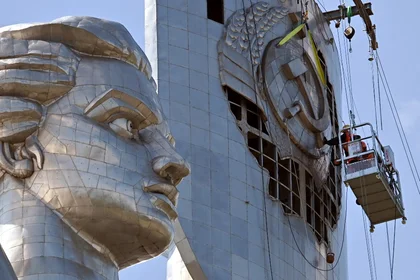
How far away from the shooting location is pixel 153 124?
20328 millimetres

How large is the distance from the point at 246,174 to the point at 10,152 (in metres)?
12.0

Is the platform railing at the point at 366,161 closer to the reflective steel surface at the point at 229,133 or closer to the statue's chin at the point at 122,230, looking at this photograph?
the reflective steel surface at the point at 229,133

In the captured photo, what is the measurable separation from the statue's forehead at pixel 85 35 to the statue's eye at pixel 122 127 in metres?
0.92

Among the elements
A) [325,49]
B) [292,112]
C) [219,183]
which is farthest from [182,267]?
[325,49]

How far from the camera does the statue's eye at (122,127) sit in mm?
19922

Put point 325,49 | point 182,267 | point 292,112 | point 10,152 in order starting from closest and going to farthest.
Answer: point 10,152, point 182,267, point 292,112, point 325,49

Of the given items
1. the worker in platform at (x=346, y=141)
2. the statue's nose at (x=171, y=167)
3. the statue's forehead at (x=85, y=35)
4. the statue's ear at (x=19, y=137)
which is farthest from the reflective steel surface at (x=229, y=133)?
the statue's ear at (x=19, y=137)

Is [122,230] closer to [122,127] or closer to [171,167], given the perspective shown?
[171,167]

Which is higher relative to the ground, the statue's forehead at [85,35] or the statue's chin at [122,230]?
the statue's forehead at [85,35]

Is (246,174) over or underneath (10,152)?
over

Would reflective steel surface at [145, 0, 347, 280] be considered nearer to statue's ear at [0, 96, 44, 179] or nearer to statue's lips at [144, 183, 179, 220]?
statue's lips at [144, 183, 179, 220]

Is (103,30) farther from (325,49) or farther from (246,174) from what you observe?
(325,49)

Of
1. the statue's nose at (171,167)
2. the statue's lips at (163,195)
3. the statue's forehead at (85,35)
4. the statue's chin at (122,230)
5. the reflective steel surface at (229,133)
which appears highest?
the reflective steel surface at (229,133)

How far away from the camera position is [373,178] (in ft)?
109
